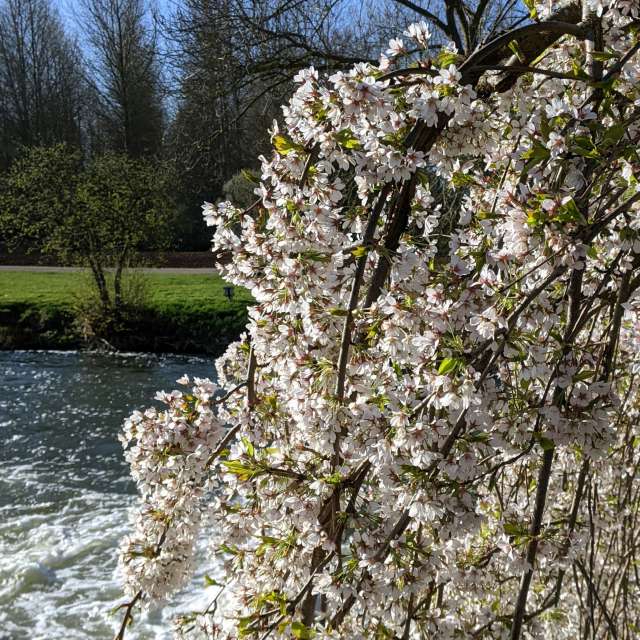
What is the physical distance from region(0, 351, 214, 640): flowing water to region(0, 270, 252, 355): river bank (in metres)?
0.80

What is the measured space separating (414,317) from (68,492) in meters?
6.53

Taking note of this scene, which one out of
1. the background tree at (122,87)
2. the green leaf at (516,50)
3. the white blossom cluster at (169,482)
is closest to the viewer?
the green leaf at (516,50)

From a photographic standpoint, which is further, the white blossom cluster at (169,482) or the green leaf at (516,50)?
the white blossom cluster at (169,482)

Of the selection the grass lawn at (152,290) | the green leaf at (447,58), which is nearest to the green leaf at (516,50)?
the green leaf at (447,58)

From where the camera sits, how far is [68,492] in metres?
7.16

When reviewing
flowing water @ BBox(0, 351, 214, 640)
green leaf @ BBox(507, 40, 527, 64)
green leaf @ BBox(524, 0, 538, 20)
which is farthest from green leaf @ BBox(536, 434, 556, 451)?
flowing water @ BBox(0, 351, 214, 640)

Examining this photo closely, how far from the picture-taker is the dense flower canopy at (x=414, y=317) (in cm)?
139

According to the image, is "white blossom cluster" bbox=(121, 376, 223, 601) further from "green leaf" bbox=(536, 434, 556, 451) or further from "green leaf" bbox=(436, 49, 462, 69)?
"green leaf" bbox=(436, 49, 462, 69)

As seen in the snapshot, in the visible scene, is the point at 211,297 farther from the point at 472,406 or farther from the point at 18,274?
the point at 472,406

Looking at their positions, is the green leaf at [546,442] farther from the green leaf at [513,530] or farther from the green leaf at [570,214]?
the green leaf at [570,214]

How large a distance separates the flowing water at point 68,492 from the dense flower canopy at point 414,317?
106 centimetres

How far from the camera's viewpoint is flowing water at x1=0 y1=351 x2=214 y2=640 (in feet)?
17.2

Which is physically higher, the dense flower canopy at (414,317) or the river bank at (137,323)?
the dense flower canopy at (414,317)

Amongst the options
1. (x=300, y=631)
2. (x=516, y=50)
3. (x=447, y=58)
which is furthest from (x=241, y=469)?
(x=516, y=50)
